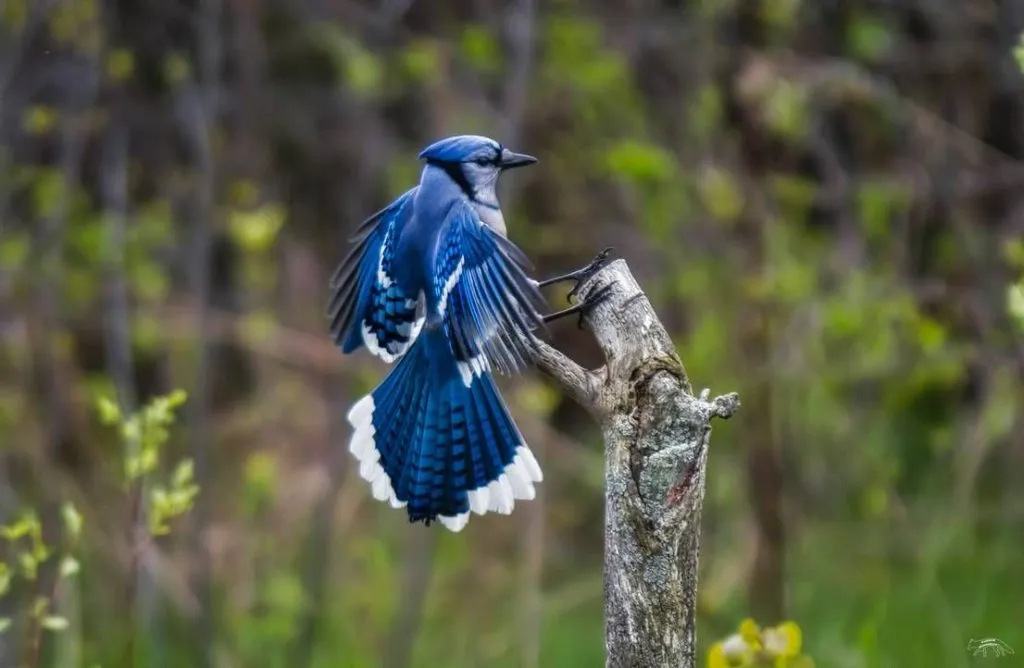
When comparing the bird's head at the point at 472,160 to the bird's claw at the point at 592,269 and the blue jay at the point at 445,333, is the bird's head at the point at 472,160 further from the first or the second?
the bird's claw at the point at 592,269

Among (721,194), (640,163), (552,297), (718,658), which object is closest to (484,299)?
(718,658)

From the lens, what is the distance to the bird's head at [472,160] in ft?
6.82

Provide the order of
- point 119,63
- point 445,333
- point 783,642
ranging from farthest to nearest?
point 119,63 → point 445,333 → point 783,642

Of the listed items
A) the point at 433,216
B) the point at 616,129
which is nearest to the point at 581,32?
the point at 616,129

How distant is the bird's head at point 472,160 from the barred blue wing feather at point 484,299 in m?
0.12

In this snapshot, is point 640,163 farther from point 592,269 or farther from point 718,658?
point 718,658

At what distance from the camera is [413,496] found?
5.99ft

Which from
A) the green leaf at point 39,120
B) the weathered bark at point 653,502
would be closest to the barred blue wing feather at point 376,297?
the weathered bark at point 653,502

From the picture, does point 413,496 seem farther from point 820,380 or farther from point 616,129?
point 616,129

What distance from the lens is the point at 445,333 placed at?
2.01m

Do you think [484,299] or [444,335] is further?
[444,335]

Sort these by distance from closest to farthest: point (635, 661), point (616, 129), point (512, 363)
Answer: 1. point (635, 661)
2. point (512, 363)
3. point (616, 129)

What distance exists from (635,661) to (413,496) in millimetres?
397

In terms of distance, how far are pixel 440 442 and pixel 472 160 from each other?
469 mm
